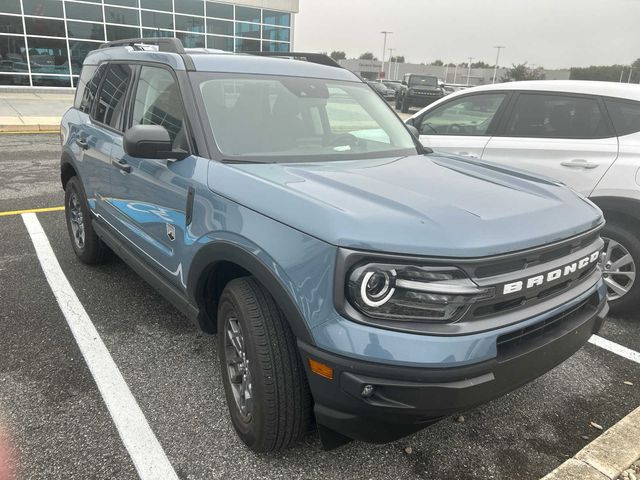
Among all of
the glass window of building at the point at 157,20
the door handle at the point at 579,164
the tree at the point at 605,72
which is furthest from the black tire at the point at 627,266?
the tree at the point at 605,72

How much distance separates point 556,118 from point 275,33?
82.9 feet

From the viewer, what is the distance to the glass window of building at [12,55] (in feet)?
66.6

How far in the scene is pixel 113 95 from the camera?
12.8 ft

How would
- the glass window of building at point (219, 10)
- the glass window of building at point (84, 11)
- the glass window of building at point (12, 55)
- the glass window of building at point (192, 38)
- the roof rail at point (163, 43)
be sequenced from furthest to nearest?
1. the glass window of building at point (219, 10)
2. the glass window of building at point (192, 38)
3. the glass window of building at point (84, 11)
4. the glass window of building at point (12, 55)
5. the roof rail at point (163, 43)

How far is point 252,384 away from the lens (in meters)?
2.21

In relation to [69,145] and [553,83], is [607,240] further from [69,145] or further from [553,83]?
[69,145]

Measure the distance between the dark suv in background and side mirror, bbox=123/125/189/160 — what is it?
24.1m

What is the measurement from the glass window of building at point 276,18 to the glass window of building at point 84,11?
8274 millimetres

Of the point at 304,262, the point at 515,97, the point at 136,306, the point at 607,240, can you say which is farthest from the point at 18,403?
the point at 515,97

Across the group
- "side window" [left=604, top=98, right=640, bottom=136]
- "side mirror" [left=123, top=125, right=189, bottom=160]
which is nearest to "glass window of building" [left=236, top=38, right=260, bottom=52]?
"side window" [left=604, top=98, right=640, bottom=136]

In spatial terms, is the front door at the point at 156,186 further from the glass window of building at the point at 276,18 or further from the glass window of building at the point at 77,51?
the glass window of building at the point at 276,18

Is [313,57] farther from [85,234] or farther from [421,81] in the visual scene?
[421,81]

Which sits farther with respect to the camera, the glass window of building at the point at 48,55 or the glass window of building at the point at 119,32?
the glass window of building at the point at 119,32

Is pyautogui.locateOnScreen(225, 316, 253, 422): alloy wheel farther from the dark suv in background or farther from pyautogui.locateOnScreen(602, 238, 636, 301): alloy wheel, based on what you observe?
the dark suv in background
